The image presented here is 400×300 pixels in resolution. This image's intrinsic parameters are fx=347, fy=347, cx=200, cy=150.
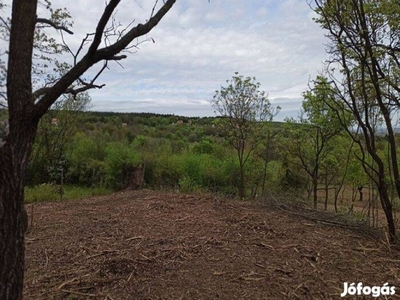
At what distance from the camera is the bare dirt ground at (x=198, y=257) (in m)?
2.95

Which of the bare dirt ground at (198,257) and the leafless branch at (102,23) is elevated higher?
the leafless branch at (102,23)

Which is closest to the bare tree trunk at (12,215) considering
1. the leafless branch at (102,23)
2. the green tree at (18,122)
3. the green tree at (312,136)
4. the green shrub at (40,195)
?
the green tree at (18,122)

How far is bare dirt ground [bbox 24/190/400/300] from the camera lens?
9.68ft

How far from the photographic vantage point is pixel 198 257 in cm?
362

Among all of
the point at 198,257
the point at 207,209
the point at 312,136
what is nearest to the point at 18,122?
the point at 198,257

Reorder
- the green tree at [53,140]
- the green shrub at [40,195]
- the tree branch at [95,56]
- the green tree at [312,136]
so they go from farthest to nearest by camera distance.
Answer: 1. the green tree at [53,140]
2. the green tree at [312,136]
3. the green shrub at [40,195]
4. the tree branch at [95,56]

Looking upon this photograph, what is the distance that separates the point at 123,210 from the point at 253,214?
7.11ft

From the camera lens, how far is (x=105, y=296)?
2818mm

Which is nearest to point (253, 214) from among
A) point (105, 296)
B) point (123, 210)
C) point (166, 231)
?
point (166, 231)

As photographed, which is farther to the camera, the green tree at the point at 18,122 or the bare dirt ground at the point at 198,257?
the bare dirt ground at the point at 198,257

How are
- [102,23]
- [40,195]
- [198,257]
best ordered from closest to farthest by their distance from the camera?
1. [102,23]
2. [198,257]
3. [40,195]

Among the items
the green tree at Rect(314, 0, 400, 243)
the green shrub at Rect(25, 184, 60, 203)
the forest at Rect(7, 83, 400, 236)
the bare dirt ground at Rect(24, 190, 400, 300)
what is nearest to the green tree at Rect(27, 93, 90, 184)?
the forest at Rect(7, 83, 400, 236)

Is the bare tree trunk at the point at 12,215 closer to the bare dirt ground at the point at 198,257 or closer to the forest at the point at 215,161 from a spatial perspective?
the bare dirt ground at the point at 198,257

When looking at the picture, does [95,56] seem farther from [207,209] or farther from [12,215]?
[207,209]
